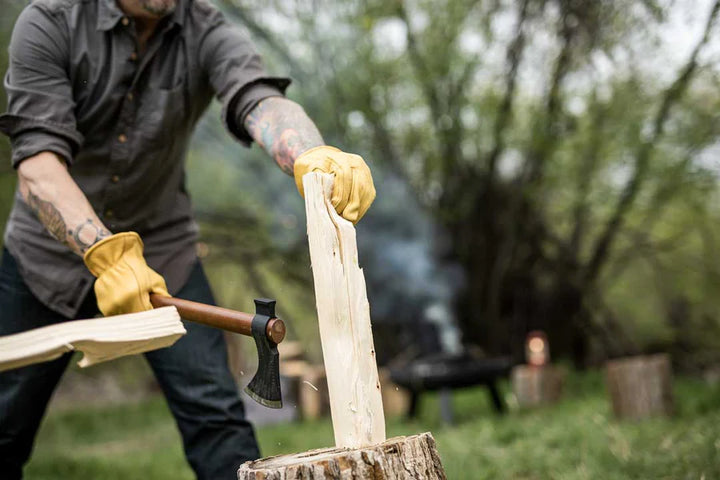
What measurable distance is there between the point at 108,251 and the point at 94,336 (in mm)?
316

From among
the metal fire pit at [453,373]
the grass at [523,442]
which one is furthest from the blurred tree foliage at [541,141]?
the metal fire pit at [453,373]

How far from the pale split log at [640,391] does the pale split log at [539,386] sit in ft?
5.75

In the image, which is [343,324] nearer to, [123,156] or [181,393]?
[181,393]

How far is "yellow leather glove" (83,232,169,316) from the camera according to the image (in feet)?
6.05

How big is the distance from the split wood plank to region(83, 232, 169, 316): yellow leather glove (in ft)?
0.44

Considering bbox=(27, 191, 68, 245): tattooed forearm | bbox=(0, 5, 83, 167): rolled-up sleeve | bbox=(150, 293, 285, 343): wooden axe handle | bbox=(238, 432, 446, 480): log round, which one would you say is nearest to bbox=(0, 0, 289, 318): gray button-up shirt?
bbox=(0, 5, 83, 167): rolled-up sleeve

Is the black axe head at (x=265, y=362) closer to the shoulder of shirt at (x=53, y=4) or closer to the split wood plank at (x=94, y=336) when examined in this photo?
the split wood plank at (x=94, y=336)

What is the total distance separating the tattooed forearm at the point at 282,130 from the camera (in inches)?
81.0

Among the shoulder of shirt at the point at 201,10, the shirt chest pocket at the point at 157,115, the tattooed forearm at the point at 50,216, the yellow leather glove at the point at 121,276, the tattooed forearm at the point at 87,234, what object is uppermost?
the shoulder of shirt at the point at 201,10

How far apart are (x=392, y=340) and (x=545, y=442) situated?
17.0 ft

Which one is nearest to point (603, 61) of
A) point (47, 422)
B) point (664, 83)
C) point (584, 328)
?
point (664, 83)

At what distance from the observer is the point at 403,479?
1592mm

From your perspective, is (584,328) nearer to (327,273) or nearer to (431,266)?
(431,266)

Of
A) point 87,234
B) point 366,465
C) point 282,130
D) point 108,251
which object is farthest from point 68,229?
point 366,465
